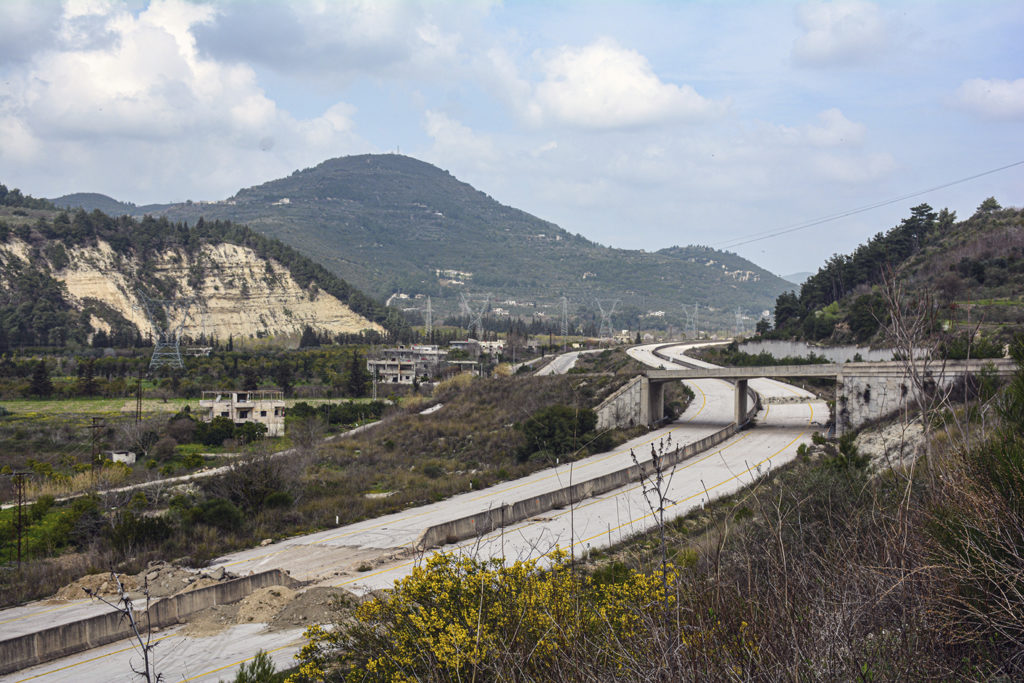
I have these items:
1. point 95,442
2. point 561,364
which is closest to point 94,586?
point 95,442

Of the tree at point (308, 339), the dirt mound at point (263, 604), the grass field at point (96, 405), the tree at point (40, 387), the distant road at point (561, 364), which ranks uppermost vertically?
the tree at point (308, 339)

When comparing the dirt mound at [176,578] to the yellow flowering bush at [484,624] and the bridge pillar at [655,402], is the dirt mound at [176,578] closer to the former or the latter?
the yellow flowering bush at [484,624]

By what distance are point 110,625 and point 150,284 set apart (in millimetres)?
133322

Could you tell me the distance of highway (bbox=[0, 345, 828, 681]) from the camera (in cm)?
1574

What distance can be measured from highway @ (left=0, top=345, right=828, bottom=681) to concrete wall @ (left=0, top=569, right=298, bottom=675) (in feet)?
0.92

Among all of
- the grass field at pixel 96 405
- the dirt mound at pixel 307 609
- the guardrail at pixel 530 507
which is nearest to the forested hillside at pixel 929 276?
the guardrail at pixel 530 507

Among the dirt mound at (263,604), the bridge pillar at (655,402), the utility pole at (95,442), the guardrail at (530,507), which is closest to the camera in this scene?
the dirt mound at (263,604)

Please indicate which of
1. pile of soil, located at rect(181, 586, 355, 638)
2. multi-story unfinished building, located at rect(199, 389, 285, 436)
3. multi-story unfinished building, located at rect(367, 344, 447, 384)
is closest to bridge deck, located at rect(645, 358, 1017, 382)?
pile of soil, located at rect(181, 586, 355, 638)

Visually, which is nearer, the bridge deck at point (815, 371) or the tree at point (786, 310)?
the bridge deck at point (815, 371)

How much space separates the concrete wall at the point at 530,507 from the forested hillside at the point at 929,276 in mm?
22389

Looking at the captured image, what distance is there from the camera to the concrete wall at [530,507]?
2355 centimetres

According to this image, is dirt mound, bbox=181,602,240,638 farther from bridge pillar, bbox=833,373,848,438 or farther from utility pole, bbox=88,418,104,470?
bridge pillar, bbox=833,373,848,438

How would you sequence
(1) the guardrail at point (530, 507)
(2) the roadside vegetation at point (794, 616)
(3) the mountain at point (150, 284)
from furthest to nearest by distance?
(3) the mountain at point (150, 284)
(1) the guardrail at point (530, 507)
(2) the roadside vegetation at point (794, 616)

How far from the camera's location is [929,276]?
62094 millimetres
